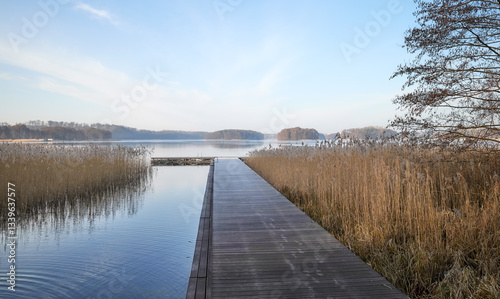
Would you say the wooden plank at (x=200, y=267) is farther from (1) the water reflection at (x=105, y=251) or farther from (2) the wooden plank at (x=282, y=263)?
(1) the water reflection at (x=105, y=251)

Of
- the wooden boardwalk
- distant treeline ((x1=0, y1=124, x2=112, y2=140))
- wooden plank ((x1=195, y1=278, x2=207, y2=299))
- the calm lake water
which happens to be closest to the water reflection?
the calm lake water

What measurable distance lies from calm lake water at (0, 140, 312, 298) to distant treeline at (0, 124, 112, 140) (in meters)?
38.2

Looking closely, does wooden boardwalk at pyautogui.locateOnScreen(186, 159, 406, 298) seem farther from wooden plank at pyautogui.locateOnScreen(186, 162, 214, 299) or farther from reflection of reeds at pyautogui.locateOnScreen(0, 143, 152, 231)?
reflection of reeds at pyautogui.locateOnScreen(0, 143, 152, 231)

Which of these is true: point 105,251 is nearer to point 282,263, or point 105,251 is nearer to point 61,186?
point 282,263

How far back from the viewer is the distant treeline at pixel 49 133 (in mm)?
35594

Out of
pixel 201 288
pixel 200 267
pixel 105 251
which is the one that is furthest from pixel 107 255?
pixel 201 288

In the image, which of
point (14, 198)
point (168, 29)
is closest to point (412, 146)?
point (14, 198)

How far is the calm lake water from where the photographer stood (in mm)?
3266

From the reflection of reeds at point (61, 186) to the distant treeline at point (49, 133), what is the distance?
34.3 meters

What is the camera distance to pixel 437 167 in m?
4.78

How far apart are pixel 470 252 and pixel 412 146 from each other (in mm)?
2511

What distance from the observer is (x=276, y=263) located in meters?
2.21

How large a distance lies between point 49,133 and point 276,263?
6099 cm

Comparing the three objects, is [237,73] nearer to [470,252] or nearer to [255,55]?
[255,55]
